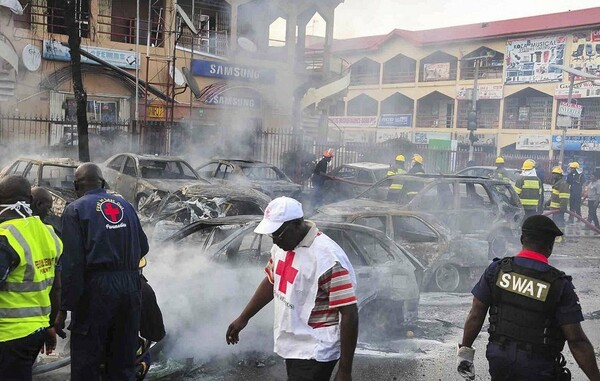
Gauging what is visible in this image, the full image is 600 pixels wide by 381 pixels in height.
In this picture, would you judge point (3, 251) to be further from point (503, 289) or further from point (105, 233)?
point (503, 289)

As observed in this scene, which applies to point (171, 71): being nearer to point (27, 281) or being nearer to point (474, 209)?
point (474, 209)

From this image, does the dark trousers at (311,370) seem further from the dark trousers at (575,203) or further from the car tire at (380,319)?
the dark trousers at (575,203)

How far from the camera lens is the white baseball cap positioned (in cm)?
310

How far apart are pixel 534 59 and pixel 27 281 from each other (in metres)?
38.4

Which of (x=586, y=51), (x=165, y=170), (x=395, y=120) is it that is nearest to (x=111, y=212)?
(x=165, y=170)

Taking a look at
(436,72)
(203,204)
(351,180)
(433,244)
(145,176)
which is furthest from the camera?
(436,72)

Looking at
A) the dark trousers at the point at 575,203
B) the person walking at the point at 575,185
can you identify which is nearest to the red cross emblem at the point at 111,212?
the person walking at the point at 575,185

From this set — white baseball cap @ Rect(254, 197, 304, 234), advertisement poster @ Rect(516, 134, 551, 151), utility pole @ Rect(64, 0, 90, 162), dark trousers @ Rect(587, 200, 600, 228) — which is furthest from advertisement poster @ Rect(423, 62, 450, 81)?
white baseball cap @ Rect(254, 197, 304, 234)

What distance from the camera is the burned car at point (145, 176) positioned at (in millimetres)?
11859

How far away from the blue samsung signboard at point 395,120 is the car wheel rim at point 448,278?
3694 centimetres

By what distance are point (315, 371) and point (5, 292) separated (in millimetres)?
1678

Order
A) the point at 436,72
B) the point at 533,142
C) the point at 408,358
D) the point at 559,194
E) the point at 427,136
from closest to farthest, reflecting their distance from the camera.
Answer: the point at 408,358 → the point at 559,194 → the point at 533,142 → the point at 436,72 → the point at 427,136

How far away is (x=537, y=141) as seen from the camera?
36.8 metres

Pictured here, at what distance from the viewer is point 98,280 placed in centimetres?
355
